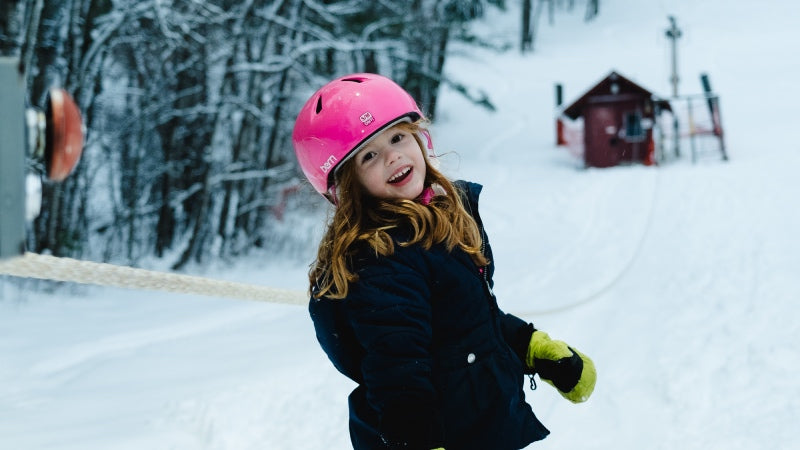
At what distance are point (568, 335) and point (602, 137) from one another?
1266 centimetres

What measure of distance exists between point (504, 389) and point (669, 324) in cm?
419

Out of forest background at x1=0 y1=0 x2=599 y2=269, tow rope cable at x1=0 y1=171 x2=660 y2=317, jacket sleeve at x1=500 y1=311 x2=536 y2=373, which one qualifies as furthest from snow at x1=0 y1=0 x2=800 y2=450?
forest background at x1=0 y1=0 x2=599 y2=269

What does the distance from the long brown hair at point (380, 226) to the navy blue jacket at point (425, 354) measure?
0.03 m

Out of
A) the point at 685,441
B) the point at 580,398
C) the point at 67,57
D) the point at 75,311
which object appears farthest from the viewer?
the point at 67,57

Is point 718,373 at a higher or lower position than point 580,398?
lower

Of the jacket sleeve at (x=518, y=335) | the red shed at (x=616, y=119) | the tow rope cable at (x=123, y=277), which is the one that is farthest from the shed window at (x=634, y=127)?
the tow rope cable at (x=123, y=277)

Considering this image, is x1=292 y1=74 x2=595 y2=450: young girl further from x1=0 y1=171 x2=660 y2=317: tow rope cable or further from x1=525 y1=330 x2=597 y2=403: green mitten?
x1=0 y1=171 x2=660 y2=317: tow rope cable

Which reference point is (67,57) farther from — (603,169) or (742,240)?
(603,169)

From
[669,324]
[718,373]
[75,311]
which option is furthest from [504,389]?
[75,311]

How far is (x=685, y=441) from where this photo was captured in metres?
3.67

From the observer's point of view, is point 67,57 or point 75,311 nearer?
point 75,311

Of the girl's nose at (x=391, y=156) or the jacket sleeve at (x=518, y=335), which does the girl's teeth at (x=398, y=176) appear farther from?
the jacket sleeve at (x=518, y=335)

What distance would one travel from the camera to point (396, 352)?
1613 mm

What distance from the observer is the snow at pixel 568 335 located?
3879mm
